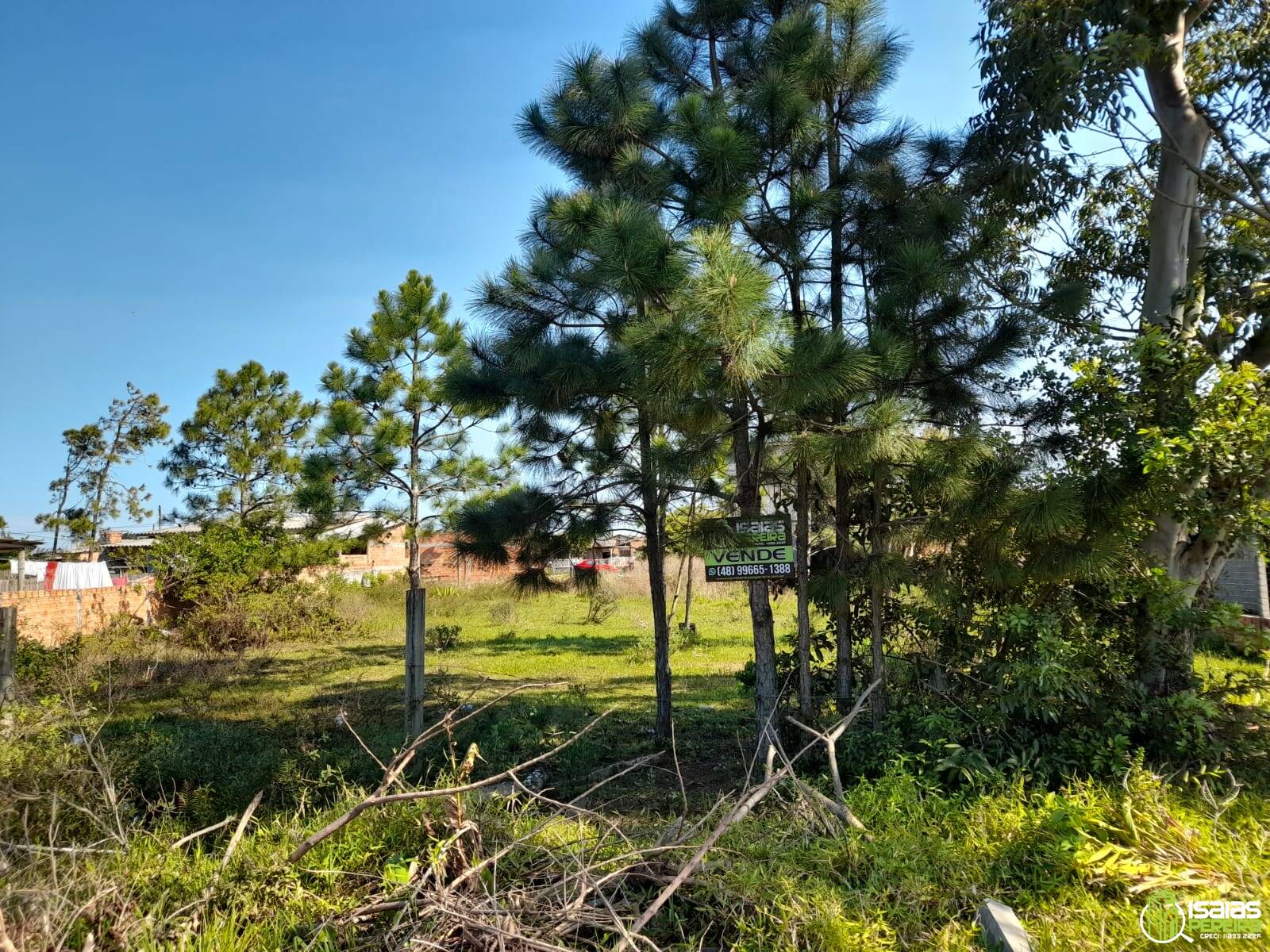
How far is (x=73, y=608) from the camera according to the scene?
10938 mm

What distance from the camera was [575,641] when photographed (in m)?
12.1

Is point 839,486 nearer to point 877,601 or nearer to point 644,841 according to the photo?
point 877,601

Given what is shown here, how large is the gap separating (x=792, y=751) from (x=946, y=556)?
1.59 metres

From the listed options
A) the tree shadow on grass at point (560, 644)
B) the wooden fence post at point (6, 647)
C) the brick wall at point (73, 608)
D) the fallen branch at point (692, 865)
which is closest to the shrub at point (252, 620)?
the brick wall at point (73, 608)

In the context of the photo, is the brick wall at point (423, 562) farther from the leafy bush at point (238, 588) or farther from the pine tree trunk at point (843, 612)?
the pine tree trunk at point (843, 612)

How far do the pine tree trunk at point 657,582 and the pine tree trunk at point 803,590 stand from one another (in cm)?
114

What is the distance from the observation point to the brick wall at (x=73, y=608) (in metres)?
9.88

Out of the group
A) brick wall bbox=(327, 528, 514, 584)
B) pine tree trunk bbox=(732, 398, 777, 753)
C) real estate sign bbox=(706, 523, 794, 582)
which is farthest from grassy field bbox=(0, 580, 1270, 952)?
brick wall bbox=(327, 528, 514, 584)

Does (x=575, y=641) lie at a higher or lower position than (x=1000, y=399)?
lower

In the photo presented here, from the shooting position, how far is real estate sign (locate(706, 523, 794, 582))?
4617 mm

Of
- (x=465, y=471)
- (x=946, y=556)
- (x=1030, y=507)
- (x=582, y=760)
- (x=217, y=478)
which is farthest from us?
(x=217, y=478)

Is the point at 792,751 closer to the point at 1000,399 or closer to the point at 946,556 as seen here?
the point at 946,556

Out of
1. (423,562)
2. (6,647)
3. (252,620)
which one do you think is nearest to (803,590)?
(6,647)

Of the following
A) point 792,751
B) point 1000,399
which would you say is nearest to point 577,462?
point 792,751
